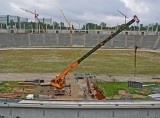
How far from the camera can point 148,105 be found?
1634 cm

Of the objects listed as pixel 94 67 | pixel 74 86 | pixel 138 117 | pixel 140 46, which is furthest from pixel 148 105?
pixel 140 46

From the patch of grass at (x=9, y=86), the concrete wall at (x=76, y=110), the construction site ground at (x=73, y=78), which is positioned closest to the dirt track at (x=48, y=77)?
the construction site ground at (x=73, y=78)

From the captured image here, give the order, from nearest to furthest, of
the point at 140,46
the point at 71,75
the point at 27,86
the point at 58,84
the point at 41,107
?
the point at 41,107 < the point at 58,84 < the point at 27,86 < the point at 71,75 < the point at 140,46

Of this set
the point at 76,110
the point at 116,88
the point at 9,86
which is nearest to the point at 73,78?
the point at 116,88

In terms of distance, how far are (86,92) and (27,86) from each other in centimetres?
628

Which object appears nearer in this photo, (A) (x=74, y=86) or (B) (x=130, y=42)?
(A) (x=74, y=86)

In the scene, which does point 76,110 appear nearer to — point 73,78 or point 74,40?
point 73,78

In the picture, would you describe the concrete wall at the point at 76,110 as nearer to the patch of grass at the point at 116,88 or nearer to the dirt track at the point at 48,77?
the patch of grass at the point at 116,88

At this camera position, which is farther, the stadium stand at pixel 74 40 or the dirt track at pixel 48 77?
the stadium stand at pixel 74 40

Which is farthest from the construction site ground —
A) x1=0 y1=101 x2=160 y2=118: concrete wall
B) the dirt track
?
x1=0 y1=101 x2=160 y2=118: concrete wall

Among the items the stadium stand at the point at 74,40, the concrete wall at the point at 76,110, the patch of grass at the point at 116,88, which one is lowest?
the patch of grass at the point at 116,88

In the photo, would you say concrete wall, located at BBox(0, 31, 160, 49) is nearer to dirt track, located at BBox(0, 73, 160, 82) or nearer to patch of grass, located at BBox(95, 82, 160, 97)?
dirt track, located at BBox(0, 73, 160, 82)

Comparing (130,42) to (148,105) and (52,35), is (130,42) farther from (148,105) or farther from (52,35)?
(148,105)

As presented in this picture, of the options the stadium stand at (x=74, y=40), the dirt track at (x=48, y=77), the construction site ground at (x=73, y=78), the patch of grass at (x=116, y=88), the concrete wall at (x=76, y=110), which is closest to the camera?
the concrete wall at (x=76, y=110)
